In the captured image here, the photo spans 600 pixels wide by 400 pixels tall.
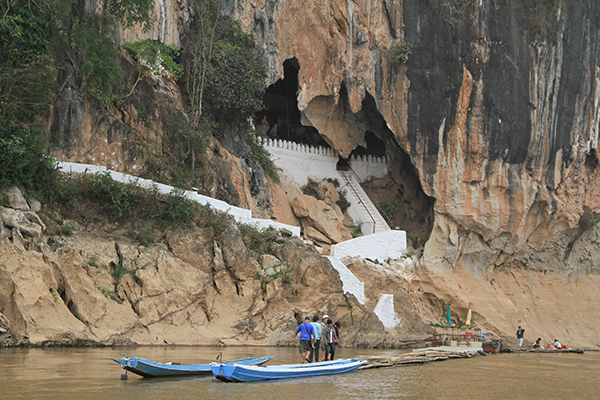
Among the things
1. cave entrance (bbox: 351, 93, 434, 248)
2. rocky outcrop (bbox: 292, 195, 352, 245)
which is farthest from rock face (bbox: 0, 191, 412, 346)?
cave entrance (bbox: 351, 93, 434, 248)

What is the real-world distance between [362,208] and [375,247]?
3.90m

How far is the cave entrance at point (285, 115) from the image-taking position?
1147 inches

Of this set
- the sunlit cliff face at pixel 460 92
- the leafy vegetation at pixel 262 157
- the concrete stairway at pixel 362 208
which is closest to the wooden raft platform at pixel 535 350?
the sunlit cliff face at pixel 460 92

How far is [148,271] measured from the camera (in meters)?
16.8

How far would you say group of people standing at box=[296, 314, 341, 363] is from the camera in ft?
39.6

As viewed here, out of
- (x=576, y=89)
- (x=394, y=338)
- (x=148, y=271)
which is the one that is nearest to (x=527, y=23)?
(x=576, y=89)

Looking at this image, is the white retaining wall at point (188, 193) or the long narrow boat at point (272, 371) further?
the white retaining wall at point (188, 193)

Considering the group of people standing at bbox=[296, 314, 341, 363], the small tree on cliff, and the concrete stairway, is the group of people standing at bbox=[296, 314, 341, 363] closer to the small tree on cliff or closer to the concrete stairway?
the small tree on cliff

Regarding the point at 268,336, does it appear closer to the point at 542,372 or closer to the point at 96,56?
the point at 542,372

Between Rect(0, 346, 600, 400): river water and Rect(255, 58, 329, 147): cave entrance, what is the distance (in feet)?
51.5

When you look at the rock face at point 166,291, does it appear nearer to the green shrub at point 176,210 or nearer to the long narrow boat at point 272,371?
the green shrub at point 176,210

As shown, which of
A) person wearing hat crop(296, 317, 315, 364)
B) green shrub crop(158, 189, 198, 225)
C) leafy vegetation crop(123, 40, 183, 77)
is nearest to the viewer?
person wearing hat crop(296, 317, 315, 364)

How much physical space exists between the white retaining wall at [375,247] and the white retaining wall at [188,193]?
1.93m

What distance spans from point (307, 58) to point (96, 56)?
8869mm
